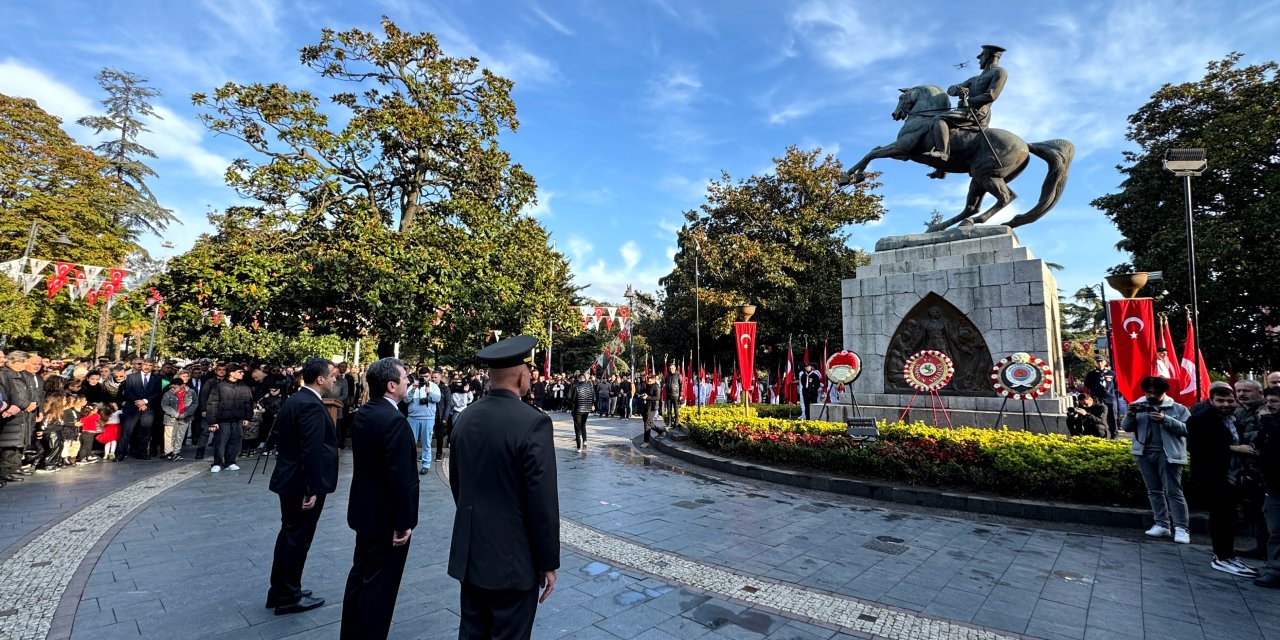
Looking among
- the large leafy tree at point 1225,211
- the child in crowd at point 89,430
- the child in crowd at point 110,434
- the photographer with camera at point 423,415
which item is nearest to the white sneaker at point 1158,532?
the photographer with camera at point 423,415

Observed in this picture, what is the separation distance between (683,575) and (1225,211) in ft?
79.9

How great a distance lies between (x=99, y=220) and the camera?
917 inches

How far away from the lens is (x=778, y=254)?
25828 mm

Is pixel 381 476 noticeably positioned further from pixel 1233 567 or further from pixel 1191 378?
pixel 1191 378

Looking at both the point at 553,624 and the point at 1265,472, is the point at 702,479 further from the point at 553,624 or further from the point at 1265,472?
the point at 1265,472

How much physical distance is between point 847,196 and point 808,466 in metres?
21.5

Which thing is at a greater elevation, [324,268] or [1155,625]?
[324,268]

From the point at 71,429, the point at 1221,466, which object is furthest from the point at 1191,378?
the point at 71,429

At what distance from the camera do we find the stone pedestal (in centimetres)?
1013

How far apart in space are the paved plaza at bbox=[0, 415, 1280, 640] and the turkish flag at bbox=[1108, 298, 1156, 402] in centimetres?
396

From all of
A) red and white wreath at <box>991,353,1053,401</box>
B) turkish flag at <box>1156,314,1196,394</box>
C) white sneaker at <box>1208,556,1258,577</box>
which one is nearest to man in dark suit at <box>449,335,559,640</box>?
white sneaker at <box>1208,556,1258,577</box>

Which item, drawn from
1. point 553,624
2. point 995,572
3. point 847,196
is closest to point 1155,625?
point 995,572

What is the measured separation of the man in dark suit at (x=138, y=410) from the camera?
10766mm

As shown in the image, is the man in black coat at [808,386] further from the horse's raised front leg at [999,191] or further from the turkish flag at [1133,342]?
the turkish flag at [1133,342]
